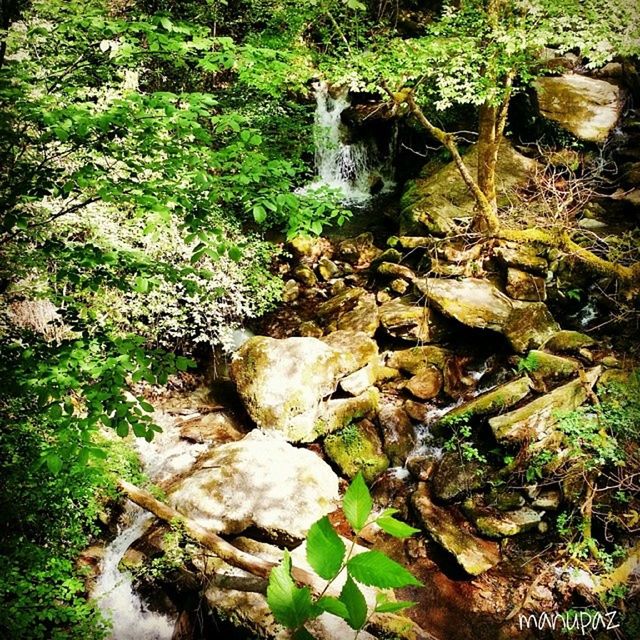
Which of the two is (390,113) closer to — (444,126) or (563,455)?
(444,126)

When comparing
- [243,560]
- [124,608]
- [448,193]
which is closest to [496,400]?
[243,560]

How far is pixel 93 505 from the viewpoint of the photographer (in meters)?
4.67

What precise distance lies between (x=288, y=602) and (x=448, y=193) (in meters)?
11.6

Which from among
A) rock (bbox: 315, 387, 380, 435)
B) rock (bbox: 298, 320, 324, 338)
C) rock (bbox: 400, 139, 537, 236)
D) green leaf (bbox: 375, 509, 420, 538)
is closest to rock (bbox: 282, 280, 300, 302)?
rock (bbox: 298, 320, 324, 338)

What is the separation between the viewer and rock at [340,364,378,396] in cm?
774

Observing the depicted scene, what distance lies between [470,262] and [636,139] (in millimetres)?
6083

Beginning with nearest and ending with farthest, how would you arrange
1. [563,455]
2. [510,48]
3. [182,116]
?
[182,116] < [563,455] < [510,48]

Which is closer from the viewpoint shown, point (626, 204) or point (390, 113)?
point (626, 204)

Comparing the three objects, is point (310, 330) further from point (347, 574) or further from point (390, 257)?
point (347, 574)

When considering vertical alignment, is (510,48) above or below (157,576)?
above

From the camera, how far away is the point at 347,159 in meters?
14.7

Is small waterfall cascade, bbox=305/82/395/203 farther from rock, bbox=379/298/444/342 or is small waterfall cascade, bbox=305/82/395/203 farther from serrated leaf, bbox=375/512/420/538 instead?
serrated leaf, bbox=375/512/420/538

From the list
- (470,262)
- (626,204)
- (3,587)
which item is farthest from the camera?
(626,204)

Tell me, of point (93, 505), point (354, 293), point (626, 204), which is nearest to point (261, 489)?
point (93, 505)
